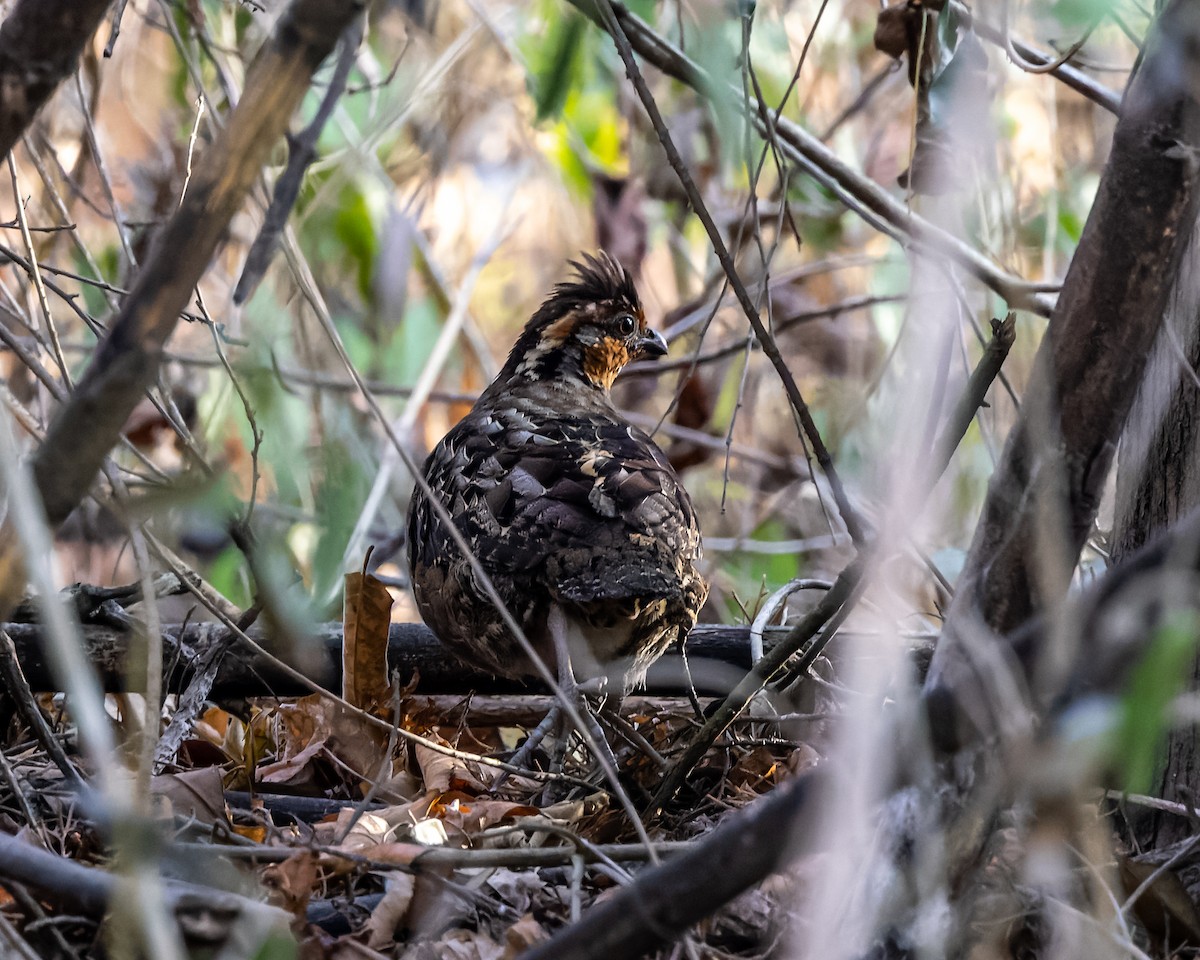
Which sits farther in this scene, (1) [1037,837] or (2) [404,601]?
(2) [404,601]

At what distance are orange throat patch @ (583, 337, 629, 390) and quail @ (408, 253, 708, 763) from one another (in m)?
0.89

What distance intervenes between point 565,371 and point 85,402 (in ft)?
11.0

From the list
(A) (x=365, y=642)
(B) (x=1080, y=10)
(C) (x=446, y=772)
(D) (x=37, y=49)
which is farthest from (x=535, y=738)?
(B) (x=1080, y=10)

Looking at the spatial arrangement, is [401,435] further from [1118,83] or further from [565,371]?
[1118,83]

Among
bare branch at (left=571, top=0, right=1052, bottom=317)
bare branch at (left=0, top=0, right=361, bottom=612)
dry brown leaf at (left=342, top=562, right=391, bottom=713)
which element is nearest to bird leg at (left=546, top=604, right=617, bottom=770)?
dry brown leaf at (left=342, top=562, right=391, bottom=713)

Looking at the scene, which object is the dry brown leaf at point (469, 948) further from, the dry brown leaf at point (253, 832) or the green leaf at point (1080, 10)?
the green leaf at point (1080, 10)

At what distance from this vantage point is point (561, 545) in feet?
11.0

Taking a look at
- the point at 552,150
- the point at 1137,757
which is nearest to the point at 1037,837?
the point at 1137,757

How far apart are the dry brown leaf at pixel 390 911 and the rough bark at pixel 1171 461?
1497 millimetres

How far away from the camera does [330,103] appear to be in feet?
6.10

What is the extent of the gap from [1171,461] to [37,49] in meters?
2.23

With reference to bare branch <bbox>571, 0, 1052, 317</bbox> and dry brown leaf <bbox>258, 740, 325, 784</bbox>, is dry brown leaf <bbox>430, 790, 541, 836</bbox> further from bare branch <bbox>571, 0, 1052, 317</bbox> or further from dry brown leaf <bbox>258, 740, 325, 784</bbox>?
bare branch <bbox>571, 0, 1052, 317</bbox>

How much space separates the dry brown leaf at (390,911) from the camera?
2.29 meters

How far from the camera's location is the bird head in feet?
16.3
